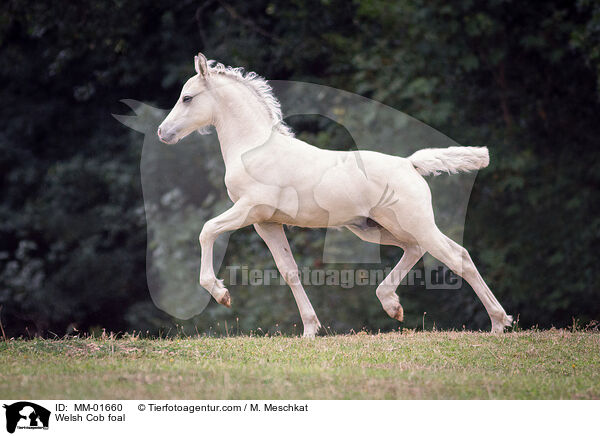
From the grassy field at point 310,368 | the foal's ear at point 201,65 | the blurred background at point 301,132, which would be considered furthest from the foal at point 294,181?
the blurred background at point 301,132

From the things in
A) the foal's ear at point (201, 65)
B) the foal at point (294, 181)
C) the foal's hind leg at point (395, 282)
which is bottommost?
the foal's hind leg at point (395, 282)

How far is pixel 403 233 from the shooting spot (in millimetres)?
7738

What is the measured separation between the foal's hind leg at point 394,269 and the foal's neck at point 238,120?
139 cm

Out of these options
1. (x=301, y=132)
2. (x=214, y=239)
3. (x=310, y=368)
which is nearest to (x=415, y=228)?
(x=214, y=239)

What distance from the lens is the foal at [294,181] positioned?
7.37 meters

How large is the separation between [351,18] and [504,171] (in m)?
4.60

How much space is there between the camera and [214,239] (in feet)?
23.4

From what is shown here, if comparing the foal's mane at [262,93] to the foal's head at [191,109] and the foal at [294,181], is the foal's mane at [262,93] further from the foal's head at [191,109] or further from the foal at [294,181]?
the foal's head at [191,109]

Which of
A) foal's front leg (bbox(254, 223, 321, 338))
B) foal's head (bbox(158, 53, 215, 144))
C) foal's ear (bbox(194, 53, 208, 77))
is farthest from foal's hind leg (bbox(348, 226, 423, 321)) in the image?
foal's ear (bbox(194, 53, 208, 77))

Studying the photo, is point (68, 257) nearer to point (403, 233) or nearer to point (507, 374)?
point (403, 233)

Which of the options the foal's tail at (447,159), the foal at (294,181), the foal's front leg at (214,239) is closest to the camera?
the foal's front leg at (214,239)

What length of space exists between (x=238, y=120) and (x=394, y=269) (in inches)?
87.3

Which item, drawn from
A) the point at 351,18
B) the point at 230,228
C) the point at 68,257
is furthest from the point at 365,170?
the point at 68,257
